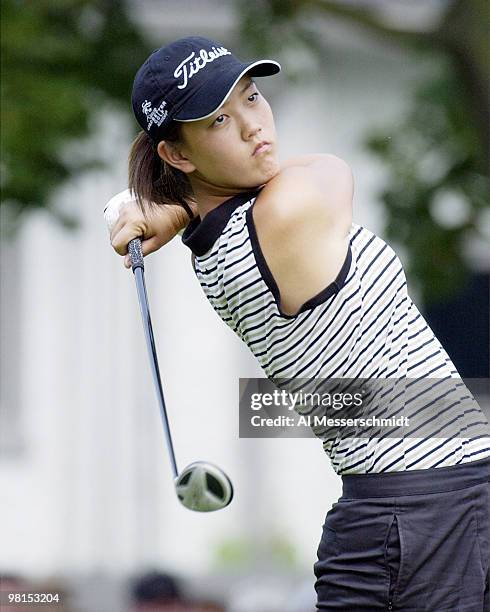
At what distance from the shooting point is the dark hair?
231 cm

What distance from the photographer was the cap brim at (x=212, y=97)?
2070 mm

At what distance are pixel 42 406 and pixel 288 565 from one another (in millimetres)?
1618

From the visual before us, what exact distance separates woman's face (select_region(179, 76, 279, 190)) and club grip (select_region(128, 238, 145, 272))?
0.24 meters

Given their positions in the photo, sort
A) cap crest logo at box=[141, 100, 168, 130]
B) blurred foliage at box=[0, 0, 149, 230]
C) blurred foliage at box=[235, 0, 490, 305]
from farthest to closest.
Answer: blurred foliage at box=[235, 0, 490, 305] → blurred foliage at box=[0, 0, 149, 230] → cap crest logo at box=[141, 100, 168, 130]

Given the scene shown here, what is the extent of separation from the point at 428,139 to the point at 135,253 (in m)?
3.38

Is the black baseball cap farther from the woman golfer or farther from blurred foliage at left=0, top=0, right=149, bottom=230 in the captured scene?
blurred foliage at left=0, top=0, right=149, bottom=230

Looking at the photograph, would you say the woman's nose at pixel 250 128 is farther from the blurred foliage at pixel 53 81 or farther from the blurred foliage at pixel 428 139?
the blurred foliage at pixel 428 139

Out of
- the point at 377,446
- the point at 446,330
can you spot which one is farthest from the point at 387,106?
the point at 377,446

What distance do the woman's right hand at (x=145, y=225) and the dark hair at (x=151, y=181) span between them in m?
0.01

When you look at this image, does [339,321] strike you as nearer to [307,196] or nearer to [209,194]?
[307,196]

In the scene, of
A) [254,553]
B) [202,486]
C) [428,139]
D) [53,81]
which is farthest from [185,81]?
[254,553]

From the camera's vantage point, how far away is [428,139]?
18.0ft

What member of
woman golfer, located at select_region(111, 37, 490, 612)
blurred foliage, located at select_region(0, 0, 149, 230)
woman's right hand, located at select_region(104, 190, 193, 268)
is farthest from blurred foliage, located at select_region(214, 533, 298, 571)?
woman golfer, located at select_region(111, 37, 490, 612)

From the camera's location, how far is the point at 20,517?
6.98 m
